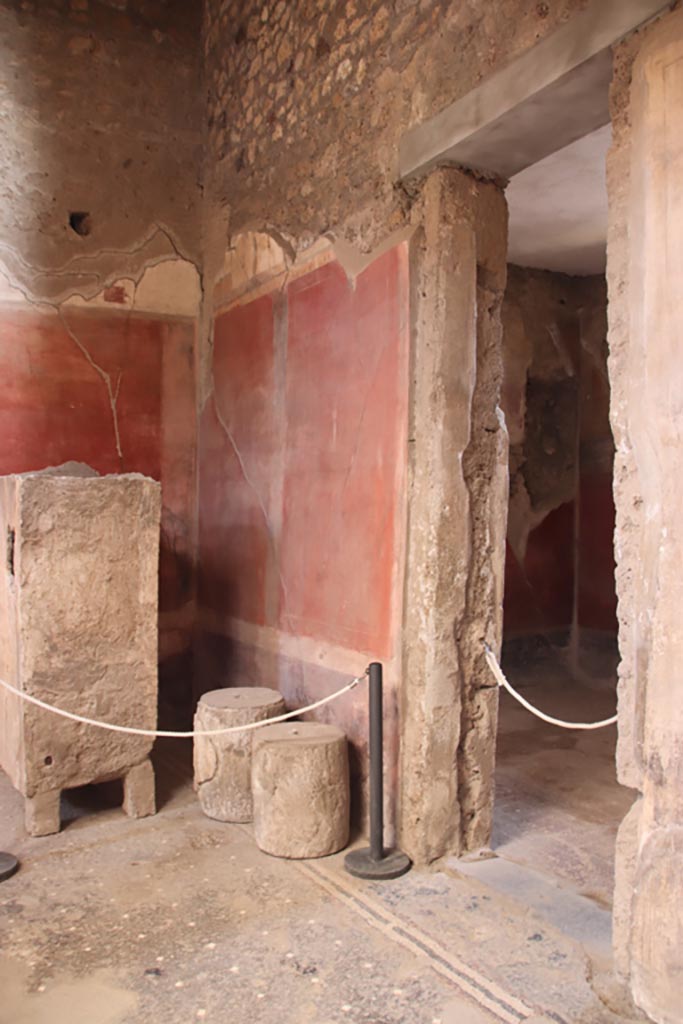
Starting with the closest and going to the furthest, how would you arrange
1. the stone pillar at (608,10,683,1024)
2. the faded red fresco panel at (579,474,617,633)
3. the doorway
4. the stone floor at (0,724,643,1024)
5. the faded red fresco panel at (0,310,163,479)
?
the stone pillar at (608,10,683,1024) → the stone floor at (0,724,643,1024) → the faded red fresco panel at (0,310,163,479) → the doorway → the faded red fresco panel at (579,474,617,633)

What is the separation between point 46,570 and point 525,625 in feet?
13.8

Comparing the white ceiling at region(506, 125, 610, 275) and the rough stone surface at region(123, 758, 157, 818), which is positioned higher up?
the white ceiling at region(506, 125, 610, 275)

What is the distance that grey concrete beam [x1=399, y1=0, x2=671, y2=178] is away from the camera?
2.34 metres

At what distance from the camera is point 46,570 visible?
11.3 ft

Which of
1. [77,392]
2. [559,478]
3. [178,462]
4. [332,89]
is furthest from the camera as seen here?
[559,478]

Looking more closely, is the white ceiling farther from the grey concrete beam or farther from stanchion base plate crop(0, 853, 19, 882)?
stanchion base plate crop(0, 853, 19, 882)

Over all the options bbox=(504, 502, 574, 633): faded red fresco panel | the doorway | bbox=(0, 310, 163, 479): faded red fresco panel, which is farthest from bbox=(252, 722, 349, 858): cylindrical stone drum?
bbox=(504, 502, 574, 633): faded red fresco panel

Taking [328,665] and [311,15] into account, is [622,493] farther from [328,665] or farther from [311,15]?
[311,15]

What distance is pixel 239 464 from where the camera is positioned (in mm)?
4715

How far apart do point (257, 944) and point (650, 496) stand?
69.5 inches

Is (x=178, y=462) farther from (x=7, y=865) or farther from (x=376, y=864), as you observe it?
(x=376, y=864)

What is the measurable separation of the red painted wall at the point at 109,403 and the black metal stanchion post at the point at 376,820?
237cm

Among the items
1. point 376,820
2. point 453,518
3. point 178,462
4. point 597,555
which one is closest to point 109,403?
point 178,462

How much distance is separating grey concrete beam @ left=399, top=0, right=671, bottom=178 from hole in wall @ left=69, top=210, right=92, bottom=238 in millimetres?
2407
